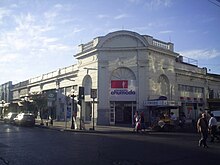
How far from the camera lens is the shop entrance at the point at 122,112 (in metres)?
38.2

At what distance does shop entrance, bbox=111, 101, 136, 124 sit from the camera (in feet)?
125

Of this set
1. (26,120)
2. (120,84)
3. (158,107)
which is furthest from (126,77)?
(26,120)

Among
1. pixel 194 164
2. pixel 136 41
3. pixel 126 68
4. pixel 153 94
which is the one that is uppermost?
pixel 136 41

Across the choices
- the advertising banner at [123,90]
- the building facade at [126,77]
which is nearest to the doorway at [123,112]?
the building facade at [126,77]

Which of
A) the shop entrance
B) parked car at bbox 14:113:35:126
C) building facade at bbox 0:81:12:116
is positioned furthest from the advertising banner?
building facade at bbox 0:81:12:116

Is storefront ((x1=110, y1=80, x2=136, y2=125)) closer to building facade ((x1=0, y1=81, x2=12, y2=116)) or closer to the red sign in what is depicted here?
the red sign

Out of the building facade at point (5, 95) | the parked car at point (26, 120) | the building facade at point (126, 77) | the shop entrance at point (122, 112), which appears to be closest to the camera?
the building facade at point (126, 77)

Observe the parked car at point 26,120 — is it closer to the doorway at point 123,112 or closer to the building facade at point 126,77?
the building facade at point 126,77

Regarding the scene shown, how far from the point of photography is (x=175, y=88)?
142ft

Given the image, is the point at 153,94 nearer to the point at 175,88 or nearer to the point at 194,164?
the point at 175,88

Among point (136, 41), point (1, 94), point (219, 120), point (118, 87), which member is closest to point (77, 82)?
point (118, 87)

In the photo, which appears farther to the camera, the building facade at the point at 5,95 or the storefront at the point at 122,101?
the building facade at the point at 5,95

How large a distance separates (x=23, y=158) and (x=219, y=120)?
61.5 feet

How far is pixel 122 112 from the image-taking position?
3834 centimetres
